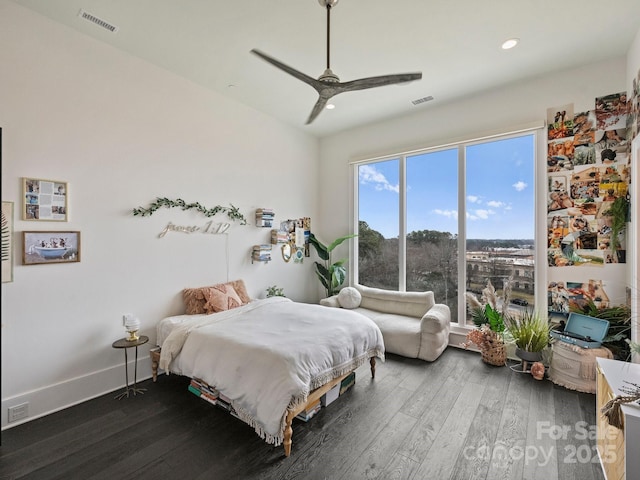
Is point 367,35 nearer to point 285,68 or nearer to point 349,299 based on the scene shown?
point 285,68

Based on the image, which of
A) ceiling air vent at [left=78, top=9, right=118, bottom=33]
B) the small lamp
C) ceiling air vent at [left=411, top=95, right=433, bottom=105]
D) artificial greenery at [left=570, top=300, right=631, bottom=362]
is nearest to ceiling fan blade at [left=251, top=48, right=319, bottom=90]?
ceiling air vent at [left=78, top=9, right=118, bottom=33]

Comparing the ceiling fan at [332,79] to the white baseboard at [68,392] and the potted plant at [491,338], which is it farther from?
the white baseboard at [68,392]

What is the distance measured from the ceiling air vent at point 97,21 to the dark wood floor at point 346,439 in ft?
10.7

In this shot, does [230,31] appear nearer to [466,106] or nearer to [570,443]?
[466,106]

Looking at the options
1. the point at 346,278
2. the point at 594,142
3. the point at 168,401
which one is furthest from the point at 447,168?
the point at 168,401

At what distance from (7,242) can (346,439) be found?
294 centimetres

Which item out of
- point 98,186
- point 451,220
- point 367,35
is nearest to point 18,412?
point 98,186

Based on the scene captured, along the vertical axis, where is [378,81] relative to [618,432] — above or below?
above

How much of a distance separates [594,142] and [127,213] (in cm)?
482

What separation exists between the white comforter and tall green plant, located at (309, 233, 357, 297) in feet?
5.21

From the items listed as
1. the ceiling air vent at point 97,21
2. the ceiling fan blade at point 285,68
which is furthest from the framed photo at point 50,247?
the ceiling fan blade at point 285,68

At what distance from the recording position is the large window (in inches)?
140

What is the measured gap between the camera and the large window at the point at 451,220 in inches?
140

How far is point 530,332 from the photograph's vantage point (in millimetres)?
3127
